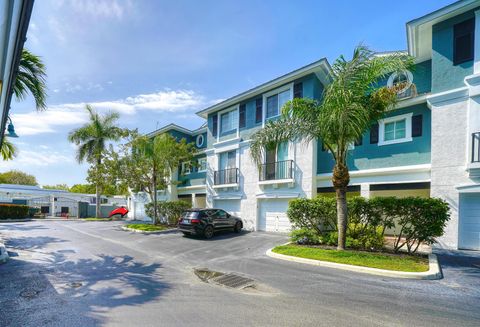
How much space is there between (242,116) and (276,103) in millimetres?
3015

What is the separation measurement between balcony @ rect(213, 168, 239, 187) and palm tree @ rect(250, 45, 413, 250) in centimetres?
965

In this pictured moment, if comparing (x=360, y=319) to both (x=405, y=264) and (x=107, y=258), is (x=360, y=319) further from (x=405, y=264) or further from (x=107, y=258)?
(x=107, y=258)

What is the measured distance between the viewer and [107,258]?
9703 millimetres

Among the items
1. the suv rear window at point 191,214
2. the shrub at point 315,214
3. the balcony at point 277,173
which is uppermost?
the balcony at point 277,173

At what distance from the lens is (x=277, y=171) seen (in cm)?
1719

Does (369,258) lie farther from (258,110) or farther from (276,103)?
(258,110)

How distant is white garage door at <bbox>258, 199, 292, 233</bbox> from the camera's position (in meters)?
16.6

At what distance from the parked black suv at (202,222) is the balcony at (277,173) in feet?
12.1

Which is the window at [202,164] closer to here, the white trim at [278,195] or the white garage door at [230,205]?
the white garage door at [230,205]

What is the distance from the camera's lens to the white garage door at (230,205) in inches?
763

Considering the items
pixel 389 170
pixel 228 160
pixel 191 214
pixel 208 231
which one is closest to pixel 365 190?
pixel 389 170

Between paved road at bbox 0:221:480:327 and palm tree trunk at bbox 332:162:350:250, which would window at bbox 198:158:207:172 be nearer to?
paved road at bbox 0:221:480:327

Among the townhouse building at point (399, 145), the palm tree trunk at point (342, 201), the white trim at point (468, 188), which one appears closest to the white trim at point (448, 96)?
the townhouse building at point (399, 145)

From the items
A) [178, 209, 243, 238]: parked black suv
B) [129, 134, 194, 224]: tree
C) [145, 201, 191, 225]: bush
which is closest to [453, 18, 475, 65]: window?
[178, 209, 243, 238]: parked black suv
